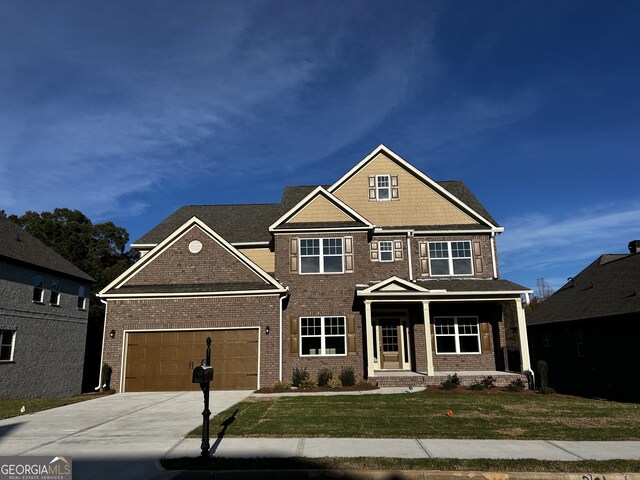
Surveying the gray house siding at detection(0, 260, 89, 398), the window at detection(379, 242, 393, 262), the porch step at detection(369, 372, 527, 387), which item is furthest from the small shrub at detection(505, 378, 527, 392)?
the gray house siding at detection(0, 260, 89, 398)

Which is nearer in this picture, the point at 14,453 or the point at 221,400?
the point at 14,453

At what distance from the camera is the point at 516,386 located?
54.6 ft

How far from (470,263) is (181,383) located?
13.7m

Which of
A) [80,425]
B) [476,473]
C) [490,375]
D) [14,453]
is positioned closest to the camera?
[476,473]

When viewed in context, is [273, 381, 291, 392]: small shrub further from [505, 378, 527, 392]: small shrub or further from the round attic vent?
[505, 378, 527, 392]: small shrub

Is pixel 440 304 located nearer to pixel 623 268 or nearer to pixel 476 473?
pixel 623 268

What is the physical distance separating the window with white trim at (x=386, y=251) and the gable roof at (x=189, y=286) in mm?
5368

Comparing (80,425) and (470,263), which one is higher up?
(470,263)

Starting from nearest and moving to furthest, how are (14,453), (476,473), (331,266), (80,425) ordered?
(476,473)
(14,453)
(80,425)
(331,266)

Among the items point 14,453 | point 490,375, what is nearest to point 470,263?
point 490,375

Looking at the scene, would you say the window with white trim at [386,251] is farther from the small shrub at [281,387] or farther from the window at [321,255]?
the small shrub at [281,387]

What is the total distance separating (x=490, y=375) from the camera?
56.6 ft

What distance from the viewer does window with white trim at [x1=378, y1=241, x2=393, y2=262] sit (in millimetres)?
20422

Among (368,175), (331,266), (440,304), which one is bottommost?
(440,304)
